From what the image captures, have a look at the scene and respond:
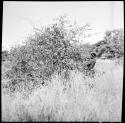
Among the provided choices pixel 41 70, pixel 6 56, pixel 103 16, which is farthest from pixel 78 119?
pixel 6 56

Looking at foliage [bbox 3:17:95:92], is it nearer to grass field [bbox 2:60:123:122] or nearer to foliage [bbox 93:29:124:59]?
foliage [bbox 93:29:124:59]

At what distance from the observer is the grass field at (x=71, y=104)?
104 inches

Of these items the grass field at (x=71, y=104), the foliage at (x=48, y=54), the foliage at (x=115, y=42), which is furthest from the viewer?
the foliage at (x=48, y=54)

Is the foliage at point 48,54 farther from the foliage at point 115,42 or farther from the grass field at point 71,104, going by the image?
the grass field at point 71,104

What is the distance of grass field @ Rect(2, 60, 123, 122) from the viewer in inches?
Answer: 104

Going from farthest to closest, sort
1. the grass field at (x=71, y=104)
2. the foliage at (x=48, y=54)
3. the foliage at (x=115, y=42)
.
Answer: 1. the foliage at (x=48, y=54)
2. the foliage at (x=115, y=42)
3. the grass field at (x=71, y=104)

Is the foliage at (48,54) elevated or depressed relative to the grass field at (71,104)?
elevated

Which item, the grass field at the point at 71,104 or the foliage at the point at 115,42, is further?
the foliage at the point at 115,42

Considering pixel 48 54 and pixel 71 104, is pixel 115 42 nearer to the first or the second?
pixel 48 54

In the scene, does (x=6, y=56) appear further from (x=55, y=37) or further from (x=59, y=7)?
(x=59, y=7)

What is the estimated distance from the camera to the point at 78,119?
8.59 feet

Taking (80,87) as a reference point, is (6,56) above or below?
above

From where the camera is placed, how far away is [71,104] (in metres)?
2.83

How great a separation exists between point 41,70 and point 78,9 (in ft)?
5.59
